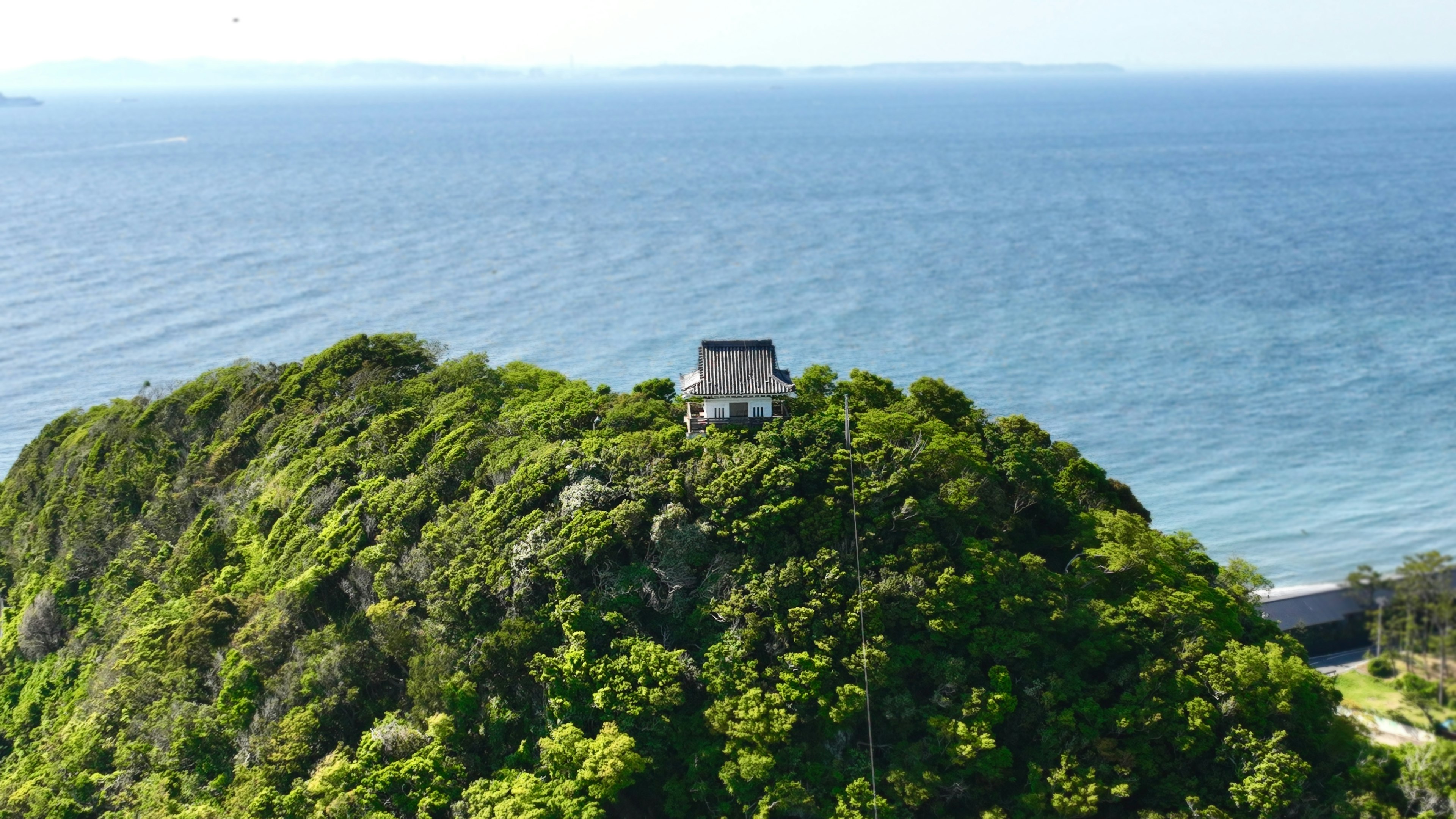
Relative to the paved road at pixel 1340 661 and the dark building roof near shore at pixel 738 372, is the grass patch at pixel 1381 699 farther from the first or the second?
the dark building roof near shore at pixel 738 372

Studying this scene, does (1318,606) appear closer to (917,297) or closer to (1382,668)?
(1382,668)

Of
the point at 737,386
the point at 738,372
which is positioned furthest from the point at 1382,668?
the point at 738,372

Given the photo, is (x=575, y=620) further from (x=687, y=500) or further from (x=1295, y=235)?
(x=1295, y=235)

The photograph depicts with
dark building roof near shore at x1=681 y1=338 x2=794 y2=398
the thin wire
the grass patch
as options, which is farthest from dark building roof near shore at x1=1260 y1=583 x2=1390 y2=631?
dark building roof near shore at x1=681 y1=338 x2=794 y2=398

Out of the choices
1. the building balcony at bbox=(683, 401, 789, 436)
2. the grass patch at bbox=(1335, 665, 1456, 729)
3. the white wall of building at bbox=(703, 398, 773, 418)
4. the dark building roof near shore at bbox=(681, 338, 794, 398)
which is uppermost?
the dark building roof near shore at bbox=(681, 338, 794, 398)

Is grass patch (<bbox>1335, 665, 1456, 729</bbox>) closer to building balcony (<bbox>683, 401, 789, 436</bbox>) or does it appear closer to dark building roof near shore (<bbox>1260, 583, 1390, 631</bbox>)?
dark building roof near shore (<bbox>1260, 583, 1390, 631</bbox>)
